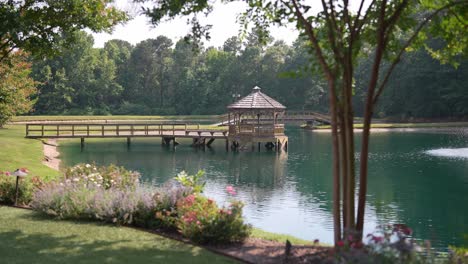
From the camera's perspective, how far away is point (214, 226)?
742 cm

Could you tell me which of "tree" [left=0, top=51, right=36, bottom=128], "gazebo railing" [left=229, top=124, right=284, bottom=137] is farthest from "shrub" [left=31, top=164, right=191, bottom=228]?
"gazebo railing" [left=229, top=124, right=284, bottom=137]

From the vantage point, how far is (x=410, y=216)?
1389 centimetres

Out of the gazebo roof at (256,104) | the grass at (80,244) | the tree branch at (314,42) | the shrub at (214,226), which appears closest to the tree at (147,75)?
the gazebo roof at (256,104)

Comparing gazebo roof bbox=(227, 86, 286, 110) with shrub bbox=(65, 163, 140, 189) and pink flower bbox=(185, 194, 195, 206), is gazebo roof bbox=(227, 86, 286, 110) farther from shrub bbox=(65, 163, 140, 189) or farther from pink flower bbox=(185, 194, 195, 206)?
pink flower bbox=(185, 194, 195, 206)

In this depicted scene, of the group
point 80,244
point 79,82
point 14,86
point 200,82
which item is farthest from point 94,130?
point 200,82

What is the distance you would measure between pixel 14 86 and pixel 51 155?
389cm

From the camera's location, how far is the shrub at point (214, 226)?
743 cm

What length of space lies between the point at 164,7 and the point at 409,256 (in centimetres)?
474

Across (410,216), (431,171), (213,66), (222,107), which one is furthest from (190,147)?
(213,66)

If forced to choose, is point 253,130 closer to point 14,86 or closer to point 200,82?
point 14,86

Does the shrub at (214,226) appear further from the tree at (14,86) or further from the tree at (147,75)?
the tree at (147,75)

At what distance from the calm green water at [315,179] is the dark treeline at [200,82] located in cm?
2481

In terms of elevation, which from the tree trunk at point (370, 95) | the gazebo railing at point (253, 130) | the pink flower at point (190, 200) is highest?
the tree trunk at point (370, 95)

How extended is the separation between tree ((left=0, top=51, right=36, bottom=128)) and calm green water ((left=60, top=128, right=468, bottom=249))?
382 cm
